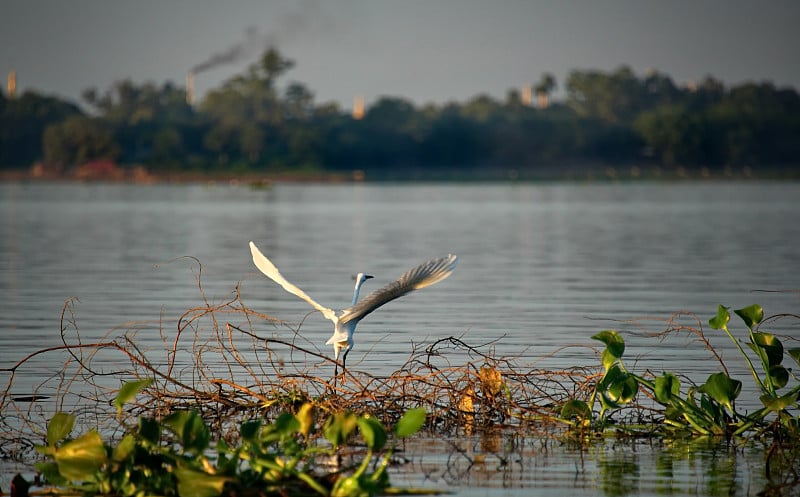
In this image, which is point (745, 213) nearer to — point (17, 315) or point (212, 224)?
point (212, 224)

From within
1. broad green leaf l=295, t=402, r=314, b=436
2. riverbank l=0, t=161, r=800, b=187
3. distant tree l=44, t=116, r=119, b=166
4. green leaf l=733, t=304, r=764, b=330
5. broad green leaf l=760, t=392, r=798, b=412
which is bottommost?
riverbank l=0, t=161, r=800, b=187

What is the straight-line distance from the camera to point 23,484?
6.33 meters

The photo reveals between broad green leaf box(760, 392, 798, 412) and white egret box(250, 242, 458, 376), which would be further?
white egret box(250, 242, 458, 376)

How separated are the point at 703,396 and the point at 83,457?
3.79 m

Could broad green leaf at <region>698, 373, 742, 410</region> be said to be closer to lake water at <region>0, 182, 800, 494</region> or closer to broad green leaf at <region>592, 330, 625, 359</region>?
broad green leaf at <region>592, 330, 625, 359</region>

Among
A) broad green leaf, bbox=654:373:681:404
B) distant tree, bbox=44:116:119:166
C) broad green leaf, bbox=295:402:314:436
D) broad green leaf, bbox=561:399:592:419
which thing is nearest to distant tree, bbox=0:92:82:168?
distant tree, bbox=44:116:119:166

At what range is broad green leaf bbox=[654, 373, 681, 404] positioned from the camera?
745 cm

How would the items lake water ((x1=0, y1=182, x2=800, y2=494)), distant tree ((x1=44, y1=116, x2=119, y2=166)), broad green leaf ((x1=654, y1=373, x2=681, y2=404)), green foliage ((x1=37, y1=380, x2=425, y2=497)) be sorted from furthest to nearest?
distant tree ((x1=44, y1=116, x2=119, y2=166)) < lake water ((x1=0, y1=182, x2=800, y2=494)) < broad green leaf ((x1=654, y1=373, x2=681, y2=404)) < green foliage ((x1=37, y1=380, x2=425, y2=497))

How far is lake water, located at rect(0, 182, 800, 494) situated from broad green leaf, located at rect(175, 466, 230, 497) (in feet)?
8.92

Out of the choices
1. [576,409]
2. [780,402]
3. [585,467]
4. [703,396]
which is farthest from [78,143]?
[780,402]

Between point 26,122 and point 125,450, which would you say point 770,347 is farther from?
point 26,122

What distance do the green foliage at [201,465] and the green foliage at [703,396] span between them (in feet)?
5.79

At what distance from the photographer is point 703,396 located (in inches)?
302

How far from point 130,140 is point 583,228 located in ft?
399
